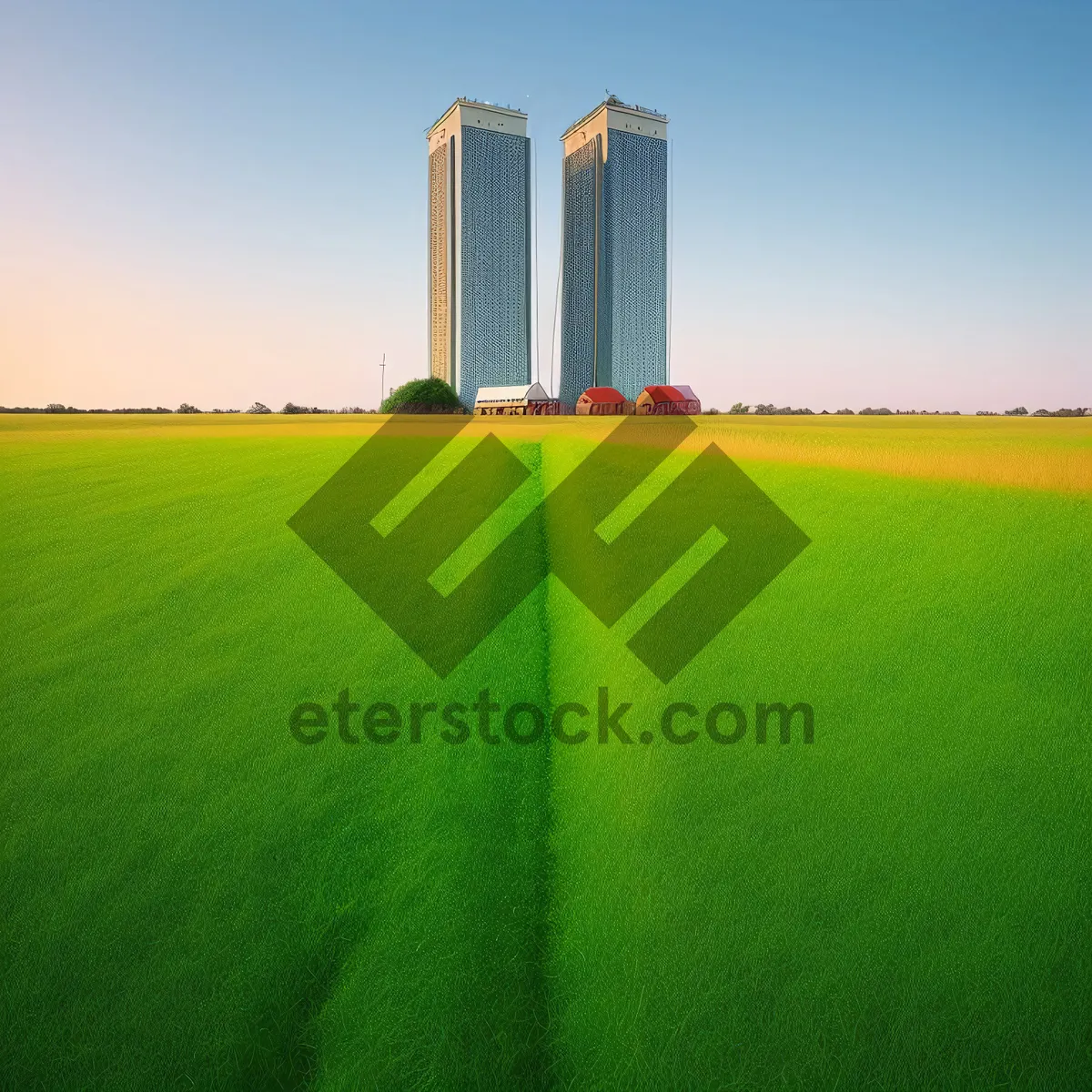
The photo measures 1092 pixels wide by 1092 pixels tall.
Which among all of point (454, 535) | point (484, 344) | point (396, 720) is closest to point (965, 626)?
point (396, 720)

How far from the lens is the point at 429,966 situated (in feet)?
16.8

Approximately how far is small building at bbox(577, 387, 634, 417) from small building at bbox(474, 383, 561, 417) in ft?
10.1

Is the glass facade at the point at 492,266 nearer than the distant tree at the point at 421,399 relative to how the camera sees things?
No

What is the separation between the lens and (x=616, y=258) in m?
111

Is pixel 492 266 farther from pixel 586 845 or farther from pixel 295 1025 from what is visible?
pixel 295 1025

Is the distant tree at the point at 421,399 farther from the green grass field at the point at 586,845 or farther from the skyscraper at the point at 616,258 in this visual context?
the green grass field at the point at 586,845

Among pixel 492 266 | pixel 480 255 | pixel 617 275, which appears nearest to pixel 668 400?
pixel 617 275

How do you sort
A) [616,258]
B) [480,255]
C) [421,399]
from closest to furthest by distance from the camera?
[421,399] < [616,258] < [480,255]

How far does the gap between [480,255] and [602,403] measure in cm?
5539

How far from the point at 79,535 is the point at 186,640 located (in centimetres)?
490

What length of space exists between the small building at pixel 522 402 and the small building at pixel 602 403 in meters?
3.06

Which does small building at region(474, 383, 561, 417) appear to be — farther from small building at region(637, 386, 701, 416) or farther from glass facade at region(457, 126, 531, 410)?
glass facade at region(457, 126, 531, 410)

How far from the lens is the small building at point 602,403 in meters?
84.8

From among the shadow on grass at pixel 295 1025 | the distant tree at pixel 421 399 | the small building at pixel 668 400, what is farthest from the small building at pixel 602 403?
the shadow on grass at pixel 295 1025
